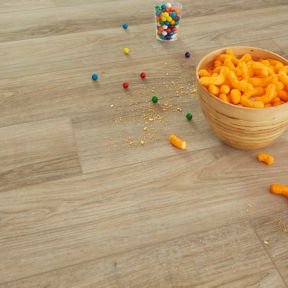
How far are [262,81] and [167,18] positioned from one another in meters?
0.58

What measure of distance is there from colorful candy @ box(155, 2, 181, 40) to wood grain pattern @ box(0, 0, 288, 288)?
0.16 feet

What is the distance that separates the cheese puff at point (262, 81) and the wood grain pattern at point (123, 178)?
0.64 feet

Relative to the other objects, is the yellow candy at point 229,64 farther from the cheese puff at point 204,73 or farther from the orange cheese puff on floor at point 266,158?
the orange cheese puff on floor at point 266,158

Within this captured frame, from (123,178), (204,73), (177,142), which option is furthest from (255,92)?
(123,178)

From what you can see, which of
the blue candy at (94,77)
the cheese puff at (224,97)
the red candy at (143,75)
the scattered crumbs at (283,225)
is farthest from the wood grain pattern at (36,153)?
the scattered crumbs at (283,225)

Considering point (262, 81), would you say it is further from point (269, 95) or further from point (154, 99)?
point (154, 99)

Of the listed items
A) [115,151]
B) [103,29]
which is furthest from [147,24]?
[115,151]

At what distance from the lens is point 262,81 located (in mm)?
893

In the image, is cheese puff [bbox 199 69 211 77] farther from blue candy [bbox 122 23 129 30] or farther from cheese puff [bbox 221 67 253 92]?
blue candy [bbox 122 23 129 30]

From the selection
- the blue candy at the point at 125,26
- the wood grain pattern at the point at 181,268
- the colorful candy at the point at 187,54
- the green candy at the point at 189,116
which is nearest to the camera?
the wood grain pattern at the point at 181,268

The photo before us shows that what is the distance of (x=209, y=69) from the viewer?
99 cm

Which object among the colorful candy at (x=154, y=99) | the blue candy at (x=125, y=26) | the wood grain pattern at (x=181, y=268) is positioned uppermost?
the blue candy at (x=125, y=26)

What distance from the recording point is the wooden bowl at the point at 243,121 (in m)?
0.82

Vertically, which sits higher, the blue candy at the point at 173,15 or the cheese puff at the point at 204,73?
the cheese puff at the point at 204,73
